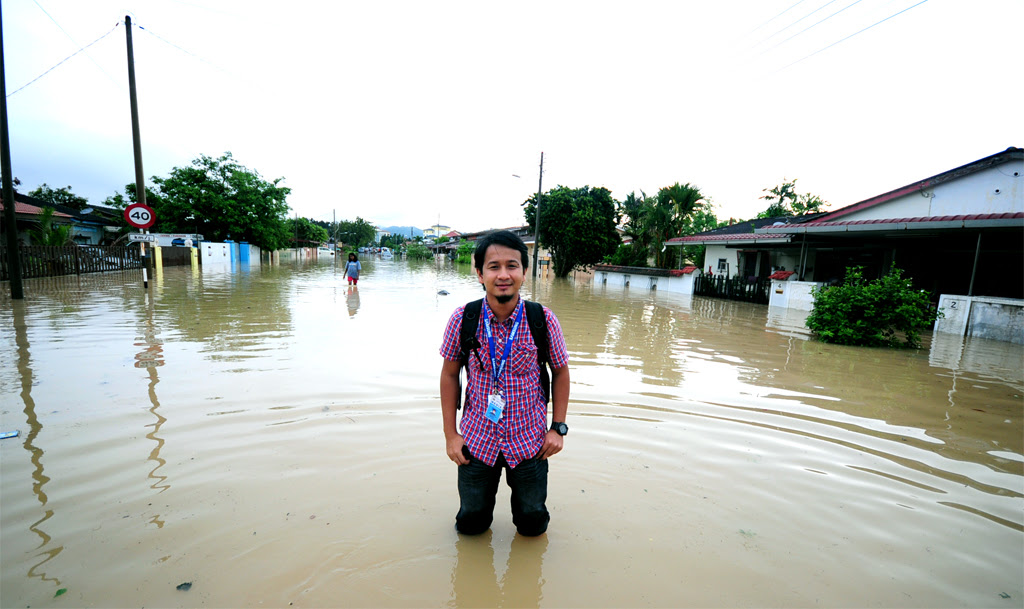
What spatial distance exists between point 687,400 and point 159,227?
111 feet

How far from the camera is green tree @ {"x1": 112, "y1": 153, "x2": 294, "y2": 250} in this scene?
94.9 ft

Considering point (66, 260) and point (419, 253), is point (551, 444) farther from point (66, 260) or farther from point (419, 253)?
point (419, 253)

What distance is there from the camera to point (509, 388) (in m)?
2.19

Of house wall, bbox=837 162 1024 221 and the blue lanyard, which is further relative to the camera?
house wall, bbox=837 162 1024 221

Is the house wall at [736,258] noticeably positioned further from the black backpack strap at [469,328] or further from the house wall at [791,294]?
the black backpack strap at [469,328]

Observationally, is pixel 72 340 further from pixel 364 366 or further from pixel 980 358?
pixel 980 358

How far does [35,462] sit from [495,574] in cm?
331

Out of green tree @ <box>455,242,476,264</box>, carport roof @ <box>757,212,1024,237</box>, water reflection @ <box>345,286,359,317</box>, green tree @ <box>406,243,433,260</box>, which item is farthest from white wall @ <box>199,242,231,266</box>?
green tree @ <box>406,243,433,260</box>

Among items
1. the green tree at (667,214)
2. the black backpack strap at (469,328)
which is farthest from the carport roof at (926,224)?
the black backpack strap at (469,328)

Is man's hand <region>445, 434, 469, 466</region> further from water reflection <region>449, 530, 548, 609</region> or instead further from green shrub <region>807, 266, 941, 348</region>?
green shrub <region>807, 266, 941, 348</region>

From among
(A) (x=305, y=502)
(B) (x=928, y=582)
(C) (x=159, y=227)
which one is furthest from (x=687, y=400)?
(C) (x=159, y=227)

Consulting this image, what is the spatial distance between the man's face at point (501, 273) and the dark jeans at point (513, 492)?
0.76m

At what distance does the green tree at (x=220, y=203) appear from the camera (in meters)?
28.9

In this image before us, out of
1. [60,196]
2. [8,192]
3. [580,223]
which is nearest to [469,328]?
[8,192]
